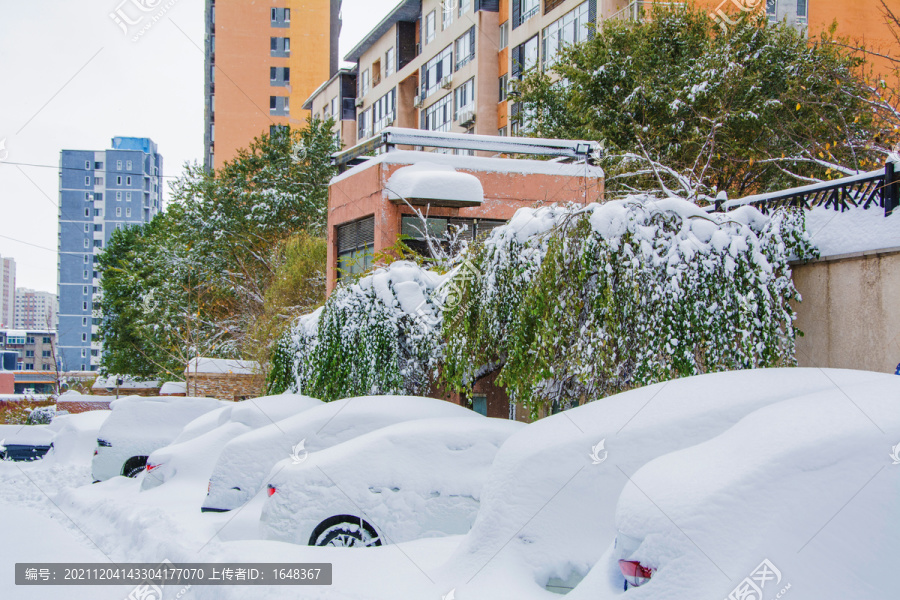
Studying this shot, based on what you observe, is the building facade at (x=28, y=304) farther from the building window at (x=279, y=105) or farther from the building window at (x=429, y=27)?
the building window at (x=429, y=27)

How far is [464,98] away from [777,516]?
35.4 metres

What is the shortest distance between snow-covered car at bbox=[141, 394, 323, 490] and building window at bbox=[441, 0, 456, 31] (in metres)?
31.1

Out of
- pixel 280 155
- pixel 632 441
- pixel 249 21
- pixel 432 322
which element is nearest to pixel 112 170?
pixel 249 21

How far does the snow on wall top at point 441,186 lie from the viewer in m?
15.0

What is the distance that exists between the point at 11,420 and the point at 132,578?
23199 mm

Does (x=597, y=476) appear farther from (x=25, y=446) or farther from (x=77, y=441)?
(x=25, y=446)

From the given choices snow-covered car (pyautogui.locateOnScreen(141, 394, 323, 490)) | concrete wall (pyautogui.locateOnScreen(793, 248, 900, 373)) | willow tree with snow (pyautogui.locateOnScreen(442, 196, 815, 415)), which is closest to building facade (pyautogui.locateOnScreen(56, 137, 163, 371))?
snow-covered car (pyautogui.locateOnScreen(141, 394, 323, 490))

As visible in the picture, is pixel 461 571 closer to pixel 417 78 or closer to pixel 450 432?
pixel 450 432

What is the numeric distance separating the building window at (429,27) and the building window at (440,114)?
3.19m

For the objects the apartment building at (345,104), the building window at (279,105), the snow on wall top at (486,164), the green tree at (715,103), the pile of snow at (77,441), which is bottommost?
the pile of snow at (77,441)

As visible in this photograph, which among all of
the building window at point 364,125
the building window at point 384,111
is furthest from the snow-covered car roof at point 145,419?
the building window at point 364,125

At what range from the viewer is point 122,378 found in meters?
41.6

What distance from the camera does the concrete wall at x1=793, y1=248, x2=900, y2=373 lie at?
26.0 ft

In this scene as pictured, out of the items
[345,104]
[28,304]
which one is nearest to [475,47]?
[345,104]
